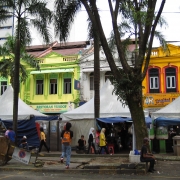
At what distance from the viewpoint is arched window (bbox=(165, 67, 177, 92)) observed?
2806 cm

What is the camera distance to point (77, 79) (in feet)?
101

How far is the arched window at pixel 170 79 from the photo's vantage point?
28.1 m

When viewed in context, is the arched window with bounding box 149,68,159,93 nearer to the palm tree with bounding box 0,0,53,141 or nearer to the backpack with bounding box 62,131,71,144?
the palm tree with bounding box 0,0,53,141

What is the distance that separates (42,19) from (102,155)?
8.79 m

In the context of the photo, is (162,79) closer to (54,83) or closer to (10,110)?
(54,83)

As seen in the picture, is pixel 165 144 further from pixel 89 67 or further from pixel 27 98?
pixel 27 98

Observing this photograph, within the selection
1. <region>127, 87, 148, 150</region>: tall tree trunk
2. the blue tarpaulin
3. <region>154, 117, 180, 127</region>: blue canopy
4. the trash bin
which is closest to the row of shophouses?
the blue tarpaulin

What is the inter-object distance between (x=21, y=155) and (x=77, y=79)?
63.1ft

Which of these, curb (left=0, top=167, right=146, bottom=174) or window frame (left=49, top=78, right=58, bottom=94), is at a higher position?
window frame (left=49, top=78, right=58, bottom=94)

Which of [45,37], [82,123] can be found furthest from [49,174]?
[45,37]

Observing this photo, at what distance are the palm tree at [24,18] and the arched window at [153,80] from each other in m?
12.7

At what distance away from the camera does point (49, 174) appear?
1084cm

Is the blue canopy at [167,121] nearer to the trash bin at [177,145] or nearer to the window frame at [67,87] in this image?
the trash bin at [177,145]

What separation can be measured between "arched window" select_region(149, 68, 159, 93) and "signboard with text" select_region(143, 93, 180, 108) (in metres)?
0.62
